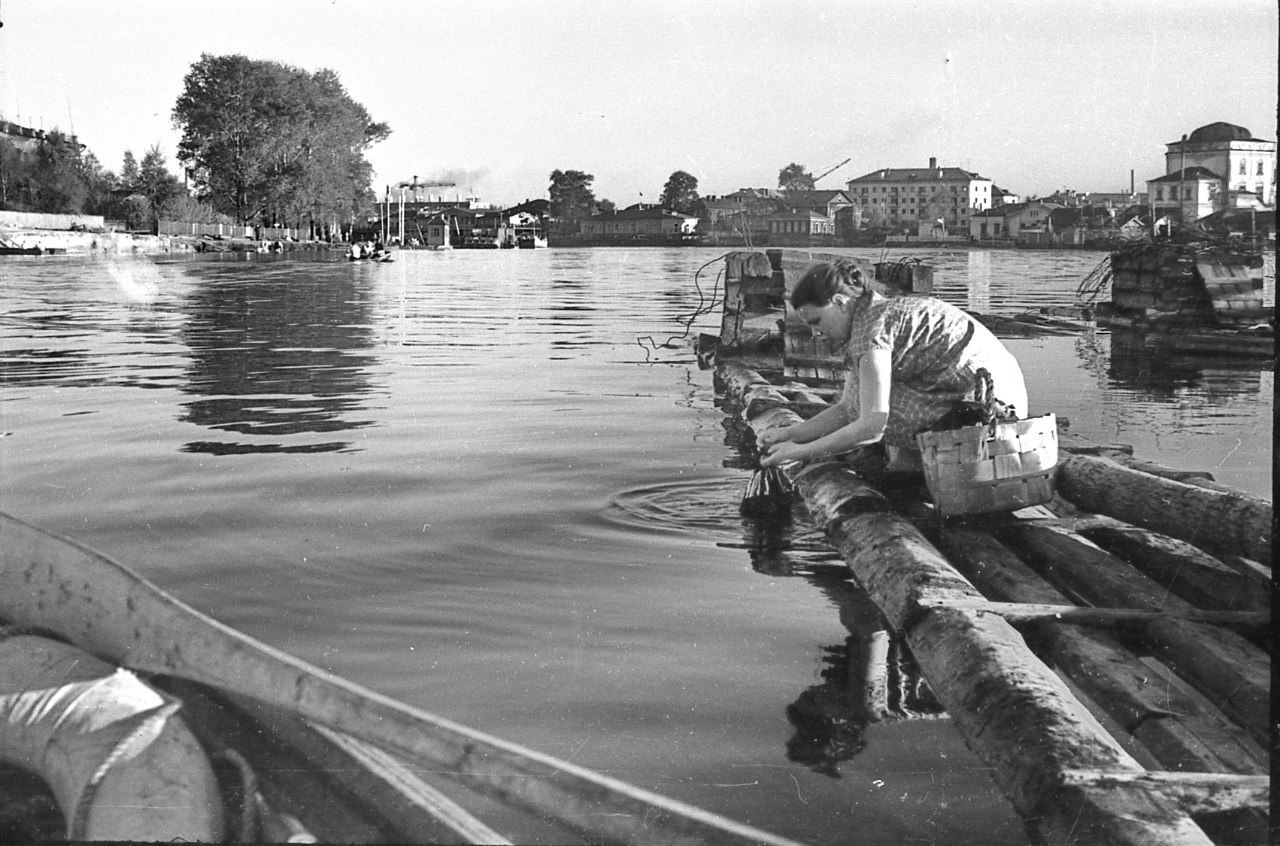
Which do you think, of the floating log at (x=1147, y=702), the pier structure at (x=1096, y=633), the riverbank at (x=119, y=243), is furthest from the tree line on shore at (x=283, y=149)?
the riverbank at (x=119, y=243)

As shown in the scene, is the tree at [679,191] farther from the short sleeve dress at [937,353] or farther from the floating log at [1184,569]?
the floating log at [1184,569]

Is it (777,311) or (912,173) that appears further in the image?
(912,173)

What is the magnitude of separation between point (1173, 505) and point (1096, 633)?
5.05 ft

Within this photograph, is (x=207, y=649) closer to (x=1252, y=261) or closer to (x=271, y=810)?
(x=271, y=810)

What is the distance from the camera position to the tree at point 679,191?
466 inches

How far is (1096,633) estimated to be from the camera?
15.5ft

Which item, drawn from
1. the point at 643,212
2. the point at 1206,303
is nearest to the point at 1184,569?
the point at 643,212

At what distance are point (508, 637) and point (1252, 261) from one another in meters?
18.9

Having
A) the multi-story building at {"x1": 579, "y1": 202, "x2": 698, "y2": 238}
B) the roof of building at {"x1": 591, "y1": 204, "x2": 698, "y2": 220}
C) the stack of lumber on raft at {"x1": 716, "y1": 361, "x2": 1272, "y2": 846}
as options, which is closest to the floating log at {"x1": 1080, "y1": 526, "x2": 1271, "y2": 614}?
the stack of lumber on raft at {"x1": 716, "y1": 361, "x2": 1272, "y2": 846}

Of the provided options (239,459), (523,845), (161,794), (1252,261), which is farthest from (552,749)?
(1252,261)

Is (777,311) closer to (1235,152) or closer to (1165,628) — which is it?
(1235,152)

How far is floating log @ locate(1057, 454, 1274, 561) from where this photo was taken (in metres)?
5.52

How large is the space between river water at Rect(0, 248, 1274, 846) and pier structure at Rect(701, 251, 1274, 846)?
1.19ft

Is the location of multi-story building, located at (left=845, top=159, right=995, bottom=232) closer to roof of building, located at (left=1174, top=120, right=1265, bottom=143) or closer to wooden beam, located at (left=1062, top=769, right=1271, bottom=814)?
roof of building, located at (left=1174, top=120, right=1265, bottom=143)
